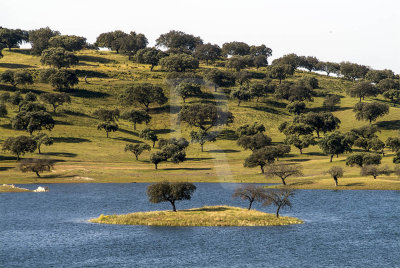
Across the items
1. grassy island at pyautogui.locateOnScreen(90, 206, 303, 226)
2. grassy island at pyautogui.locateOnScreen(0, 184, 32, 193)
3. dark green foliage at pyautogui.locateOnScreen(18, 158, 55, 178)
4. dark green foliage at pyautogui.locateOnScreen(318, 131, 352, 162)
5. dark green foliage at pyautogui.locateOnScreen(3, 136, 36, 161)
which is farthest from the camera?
dark green foliage at pyautogui.locateOnScreen(318, 131, 352, 162)

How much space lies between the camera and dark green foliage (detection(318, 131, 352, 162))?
180 meters

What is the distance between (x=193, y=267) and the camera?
73.4 m

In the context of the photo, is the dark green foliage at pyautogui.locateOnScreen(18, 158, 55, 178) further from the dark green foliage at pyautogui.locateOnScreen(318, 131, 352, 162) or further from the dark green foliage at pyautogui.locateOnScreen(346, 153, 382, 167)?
the dark green foliage at pyautogui.locateOnScreen(346, 153, 382, 167)

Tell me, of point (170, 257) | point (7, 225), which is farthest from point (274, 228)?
point (7, 225)

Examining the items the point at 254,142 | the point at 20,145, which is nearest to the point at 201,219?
the point at 20,145

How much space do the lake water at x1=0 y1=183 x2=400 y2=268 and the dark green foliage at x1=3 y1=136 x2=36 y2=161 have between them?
46364 mm

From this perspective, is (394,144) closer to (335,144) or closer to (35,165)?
(335,144)

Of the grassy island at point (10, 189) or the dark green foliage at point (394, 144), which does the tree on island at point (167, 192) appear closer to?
the grassy island at point (10, 189)

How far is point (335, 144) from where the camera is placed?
181 metres

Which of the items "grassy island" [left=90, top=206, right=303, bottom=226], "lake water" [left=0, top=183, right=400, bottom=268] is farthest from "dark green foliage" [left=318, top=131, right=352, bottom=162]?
"grassy island" [left=90, top=206, right=303, bottom=226]

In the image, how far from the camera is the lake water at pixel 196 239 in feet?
252

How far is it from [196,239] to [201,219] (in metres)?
10.0

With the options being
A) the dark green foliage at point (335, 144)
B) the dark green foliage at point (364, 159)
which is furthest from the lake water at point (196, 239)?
the dark green foliage at point (335, 144)

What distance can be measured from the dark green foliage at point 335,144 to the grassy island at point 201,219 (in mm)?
84281
